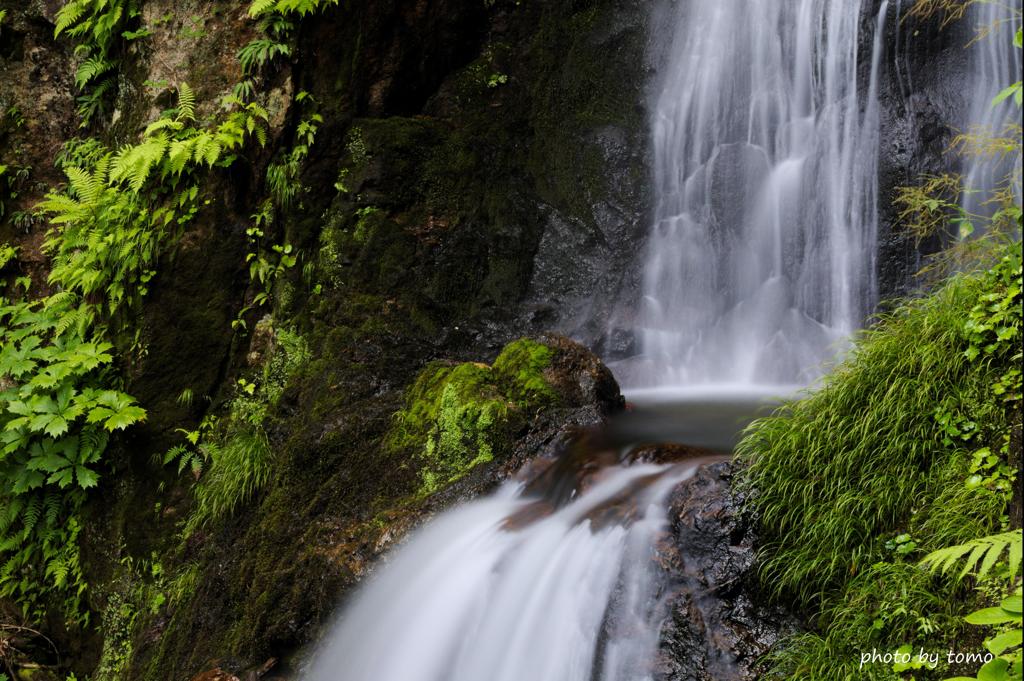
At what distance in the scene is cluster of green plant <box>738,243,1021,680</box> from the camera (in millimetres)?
3223

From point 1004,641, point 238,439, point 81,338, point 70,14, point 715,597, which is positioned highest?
point 70,14

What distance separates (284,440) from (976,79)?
6931 mm

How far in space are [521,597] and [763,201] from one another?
17.2 ft

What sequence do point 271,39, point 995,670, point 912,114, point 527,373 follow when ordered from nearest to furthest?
point 995,670, point 527,373, point 912,114, point 271,39

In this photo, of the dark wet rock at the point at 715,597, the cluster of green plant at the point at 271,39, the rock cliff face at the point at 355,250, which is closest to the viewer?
the dark wet rock at the point at 715,597

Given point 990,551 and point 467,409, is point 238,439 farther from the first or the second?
point 990,551

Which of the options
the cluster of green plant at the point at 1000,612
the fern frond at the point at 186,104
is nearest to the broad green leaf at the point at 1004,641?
the cluster of green plant at the point at 1000,612

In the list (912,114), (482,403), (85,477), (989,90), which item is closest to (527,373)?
(482,403)

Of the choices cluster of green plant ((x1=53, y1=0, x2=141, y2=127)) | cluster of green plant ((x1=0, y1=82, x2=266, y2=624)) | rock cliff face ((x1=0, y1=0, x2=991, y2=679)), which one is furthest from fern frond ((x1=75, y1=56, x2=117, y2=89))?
cluster of green plant ((x1=0, y1=82, x2=266, y2=624))

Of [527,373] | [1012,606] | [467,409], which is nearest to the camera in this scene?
[1012,606]

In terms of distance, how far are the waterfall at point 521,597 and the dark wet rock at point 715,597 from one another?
0.35ft

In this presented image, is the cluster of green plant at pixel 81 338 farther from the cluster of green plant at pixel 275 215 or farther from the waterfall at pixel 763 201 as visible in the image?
the waterfall at pixel 763 201

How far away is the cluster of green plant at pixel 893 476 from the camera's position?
322 centimetres

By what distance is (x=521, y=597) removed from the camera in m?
4.04
